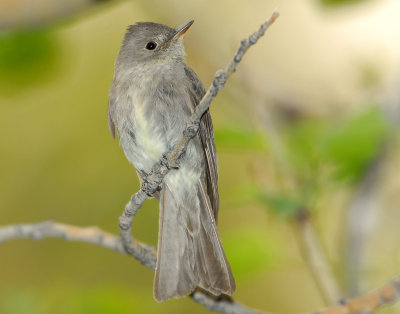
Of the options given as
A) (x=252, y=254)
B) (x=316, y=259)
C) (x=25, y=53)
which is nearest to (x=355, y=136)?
(x=316, y=259)

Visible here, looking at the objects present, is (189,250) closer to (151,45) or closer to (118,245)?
(118,245)

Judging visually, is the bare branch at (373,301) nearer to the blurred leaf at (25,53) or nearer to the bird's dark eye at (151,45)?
the bird's dark eye at (151,45)

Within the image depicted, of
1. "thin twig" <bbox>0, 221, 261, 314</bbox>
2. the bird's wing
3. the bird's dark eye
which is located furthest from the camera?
the bird's dark eye

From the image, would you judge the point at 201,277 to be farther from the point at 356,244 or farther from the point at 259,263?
the point at 356,244

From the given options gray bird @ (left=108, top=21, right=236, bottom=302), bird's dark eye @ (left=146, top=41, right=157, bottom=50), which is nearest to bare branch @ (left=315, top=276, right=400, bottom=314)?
gray bird @ (left=108, top=21, right=236, bottom=302)

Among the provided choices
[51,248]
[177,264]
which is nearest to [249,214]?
[51,248]

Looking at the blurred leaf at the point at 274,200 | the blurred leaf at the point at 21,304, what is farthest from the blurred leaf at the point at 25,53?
the blurred leaf at the point at 274,200

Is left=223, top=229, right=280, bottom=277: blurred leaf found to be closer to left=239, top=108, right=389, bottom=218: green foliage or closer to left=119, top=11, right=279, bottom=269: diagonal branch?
left=239, top=108, right=389, bottom=218: green foliage
